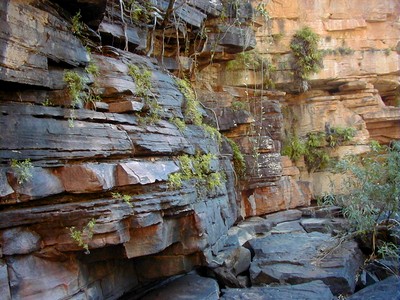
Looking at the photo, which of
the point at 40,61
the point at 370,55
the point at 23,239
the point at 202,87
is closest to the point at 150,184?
the point at 23,239

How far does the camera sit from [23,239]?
160 inches

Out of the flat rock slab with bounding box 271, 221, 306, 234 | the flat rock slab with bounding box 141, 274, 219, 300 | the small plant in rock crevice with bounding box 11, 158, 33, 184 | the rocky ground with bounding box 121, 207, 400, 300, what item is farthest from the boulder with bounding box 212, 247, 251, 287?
the small plant in rock crevice with bounding box 11, 158, 33, 184

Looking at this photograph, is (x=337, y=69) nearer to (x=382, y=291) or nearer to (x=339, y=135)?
(x=339, y=135)

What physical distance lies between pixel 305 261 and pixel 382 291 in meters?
1.50

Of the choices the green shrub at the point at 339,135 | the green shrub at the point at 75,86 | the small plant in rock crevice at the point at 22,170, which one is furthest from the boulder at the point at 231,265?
the green shrub at the point at 339,135

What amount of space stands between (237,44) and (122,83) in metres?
5.08

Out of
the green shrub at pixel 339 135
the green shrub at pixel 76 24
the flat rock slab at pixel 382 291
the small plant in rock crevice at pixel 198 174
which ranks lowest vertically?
the flat rock slab at pixel 382 291

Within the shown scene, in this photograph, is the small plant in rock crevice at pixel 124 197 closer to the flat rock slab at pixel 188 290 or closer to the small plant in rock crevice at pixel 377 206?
the flat rock slab at pixel 188 290

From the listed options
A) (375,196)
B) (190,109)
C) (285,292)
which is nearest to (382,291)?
(285,292)

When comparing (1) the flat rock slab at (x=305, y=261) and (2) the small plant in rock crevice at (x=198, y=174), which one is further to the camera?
(1) the flat rock slab at (x=305, y=261)

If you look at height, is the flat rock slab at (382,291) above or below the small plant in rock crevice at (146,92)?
below

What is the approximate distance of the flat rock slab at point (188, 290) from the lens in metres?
5.85

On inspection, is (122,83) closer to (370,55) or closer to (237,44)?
(237,44)

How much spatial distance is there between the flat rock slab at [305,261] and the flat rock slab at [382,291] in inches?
14.0
